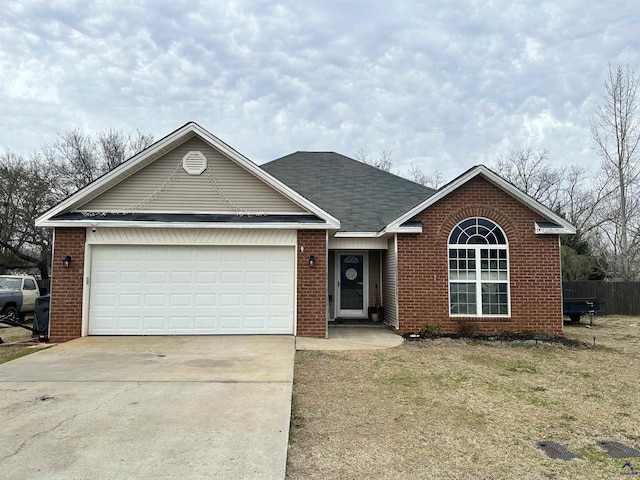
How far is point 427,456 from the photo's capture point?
4008mm

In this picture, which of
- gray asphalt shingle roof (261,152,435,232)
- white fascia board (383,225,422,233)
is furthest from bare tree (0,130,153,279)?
white fascia board (383,225,422,233)

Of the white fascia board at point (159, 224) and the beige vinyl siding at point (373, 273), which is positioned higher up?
the white fascia board at point (159, 224)

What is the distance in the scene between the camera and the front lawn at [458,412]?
3838 mm

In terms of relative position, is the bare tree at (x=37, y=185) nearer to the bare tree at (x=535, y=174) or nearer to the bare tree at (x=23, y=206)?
the bare tree at (x=23, y=206)

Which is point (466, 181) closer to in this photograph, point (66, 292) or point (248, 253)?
point (248, 253)

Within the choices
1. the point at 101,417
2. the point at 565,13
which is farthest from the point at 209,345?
the point at 565,13

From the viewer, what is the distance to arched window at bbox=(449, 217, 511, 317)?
1100 centimetres

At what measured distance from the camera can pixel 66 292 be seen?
9.89 metres

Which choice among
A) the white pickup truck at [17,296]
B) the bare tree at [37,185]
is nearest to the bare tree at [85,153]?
the bare tree at [37,185]

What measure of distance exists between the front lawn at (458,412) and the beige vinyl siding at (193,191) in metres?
4.22

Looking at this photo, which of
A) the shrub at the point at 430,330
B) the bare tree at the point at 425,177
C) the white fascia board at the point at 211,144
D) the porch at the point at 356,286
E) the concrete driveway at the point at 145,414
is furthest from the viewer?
the bare tree at the point at 425,177

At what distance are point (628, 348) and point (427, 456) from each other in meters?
8.70

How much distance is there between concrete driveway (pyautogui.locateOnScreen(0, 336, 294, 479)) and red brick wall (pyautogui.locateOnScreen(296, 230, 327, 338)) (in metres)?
2.13

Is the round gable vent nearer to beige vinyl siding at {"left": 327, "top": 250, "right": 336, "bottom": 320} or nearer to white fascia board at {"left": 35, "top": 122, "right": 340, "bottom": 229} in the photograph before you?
white fascia board at {"left": 35, "top": 122, "right": 340, "bottom": 229}
